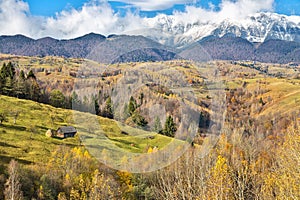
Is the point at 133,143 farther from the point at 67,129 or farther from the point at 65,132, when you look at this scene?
the point at 67,129

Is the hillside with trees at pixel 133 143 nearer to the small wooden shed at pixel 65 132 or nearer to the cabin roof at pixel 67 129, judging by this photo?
the small wooden shed at pixel 65 132

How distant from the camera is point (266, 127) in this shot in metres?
140

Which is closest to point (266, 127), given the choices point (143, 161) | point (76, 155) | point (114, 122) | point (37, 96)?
point (37, 96)

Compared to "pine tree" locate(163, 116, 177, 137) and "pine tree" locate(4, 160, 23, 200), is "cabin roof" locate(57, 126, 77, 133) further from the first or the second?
"pine tree" locate(163, 116, 177, 137)

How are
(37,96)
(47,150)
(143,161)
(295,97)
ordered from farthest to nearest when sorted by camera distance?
(295,97) < (37,96) < (47,150) < (143,161)

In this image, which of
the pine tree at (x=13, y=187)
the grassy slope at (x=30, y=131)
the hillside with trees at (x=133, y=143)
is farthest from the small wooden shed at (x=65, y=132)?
the pine tree at (x=13, y=187)

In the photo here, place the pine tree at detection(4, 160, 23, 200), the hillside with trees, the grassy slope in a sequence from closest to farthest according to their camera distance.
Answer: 1. the hillside with trees
2. the pine tree at detection(4, 160, 23, 200)
3. the grassy slope

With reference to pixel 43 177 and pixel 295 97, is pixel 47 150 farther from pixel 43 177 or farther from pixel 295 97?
pixel 295 97

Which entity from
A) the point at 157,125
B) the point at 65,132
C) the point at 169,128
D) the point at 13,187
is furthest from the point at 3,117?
the point at 157,125

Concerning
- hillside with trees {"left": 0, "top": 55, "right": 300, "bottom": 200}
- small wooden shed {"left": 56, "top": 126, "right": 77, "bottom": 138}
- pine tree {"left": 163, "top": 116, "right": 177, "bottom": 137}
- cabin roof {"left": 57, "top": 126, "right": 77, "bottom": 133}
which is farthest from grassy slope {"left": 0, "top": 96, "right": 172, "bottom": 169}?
pine tree {"left": 163, "top": 116, "right": 177, "bottom": 137}

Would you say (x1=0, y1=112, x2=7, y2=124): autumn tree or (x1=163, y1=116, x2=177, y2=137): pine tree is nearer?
(x1=163, y1=116, x2=177, y2=137): pine tree

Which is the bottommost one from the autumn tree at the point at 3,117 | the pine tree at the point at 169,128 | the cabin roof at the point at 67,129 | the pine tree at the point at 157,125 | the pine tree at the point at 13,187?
the pine tree at the point at 13,187

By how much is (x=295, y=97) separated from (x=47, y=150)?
17313cm

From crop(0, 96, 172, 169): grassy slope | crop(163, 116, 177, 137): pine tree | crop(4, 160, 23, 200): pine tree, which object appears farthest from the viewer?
crop(0, 96, 172, 169): grassy slope
